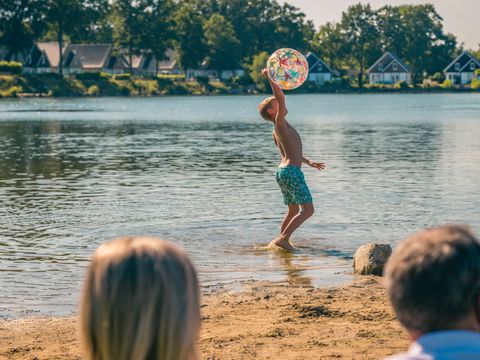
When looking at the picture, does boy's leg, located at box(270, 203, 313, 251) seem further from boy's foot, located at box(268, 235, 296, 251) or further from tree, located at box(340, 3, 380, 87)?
tree, located at box(340, 3, 380, 87)

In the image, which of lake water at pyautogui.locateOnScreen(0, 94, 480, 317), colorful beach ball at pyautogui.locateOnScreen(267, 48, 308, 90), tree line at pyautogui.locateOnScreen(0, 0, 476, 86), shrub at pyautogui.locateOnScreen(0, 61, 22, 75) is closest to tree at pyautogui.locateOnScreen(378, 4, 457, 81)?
tree line at pyautogui.locateOnScreen(0, 0, 476, 86)

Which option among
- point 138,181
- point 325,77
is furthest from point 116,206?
point 325,77

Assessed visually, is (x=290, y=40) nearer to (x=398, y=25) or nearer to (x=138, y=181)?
(x=398, y=25)

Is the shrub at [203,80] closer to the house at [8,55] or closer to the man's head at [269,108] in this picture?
the house at [8,55]

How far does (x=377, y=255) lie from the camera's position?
429 inches

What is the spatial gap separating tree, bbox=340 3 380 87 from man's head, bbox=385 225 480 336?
568ft

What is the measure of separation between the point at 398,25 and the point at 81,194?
164 metres

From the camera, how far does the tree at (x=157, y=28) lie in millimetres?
144500

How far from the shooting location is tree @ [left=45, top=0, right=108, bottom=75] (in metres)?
132

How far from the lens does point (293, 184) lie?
12305 millimetres

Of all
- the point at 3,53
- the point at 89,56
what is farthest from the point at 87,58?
the point at 3,53

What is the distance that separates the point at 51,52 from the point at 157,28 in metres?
15.4

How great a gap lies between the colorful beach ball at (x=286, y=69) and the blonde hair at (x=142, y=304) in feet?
32.6

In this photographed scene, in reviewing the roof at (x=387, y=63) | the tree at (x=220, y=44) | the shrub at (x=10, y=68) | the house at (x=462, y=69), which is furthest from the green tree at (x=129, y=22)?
the house at (x=462, y=69)
